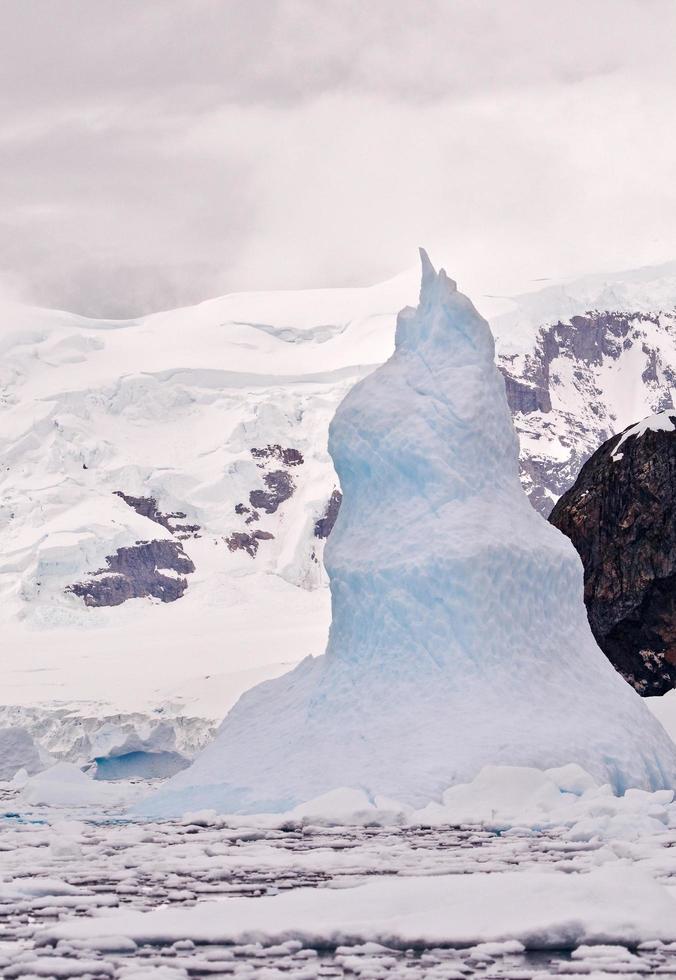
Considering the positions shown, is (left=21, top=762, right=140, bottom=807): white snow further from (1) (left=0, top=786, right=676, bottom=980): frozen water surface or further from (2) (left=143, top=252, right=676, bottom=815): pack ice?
(1) (left=0, top=786, right=676, bottom=980): frozen water surface

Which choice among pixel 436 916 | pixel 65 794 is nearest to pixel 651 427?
pixel 65 794

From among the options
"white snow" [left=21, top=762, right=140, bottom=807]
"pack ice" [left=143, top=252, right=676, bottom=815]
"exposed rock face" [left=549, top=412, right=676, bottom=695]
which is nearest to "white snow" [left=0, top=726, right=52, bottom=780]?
"white snow" [left=21, top=762, right=140, bottom=807]

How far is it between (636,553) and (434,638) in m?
18.1

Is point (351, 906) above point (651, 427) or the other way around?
the other way around

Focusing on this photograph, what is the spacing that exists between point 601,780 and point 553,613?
11.6ft

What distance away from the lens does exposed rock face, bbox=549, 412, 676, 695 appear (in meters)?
37.6

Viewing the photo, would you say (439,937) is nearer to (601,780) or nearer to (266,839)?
(266,839)

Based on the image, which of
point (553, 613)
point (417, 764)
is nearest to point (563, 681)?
point (553, 613)

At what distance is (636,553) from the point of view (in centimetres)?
3838

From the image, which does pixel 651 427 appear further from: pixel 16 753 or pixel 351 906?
pixel 351 906

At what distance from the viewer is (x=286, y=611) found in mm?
188625

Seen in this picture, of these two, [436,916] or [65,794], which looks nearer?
[436,916]

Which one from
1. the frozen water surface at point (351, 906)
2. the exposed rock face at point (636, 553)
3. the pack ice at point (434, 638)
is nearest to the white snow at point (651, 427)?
the exposed rock face at point (636, 553)

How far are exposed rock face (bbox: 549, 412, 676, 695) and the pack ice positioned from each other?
14.9 m
